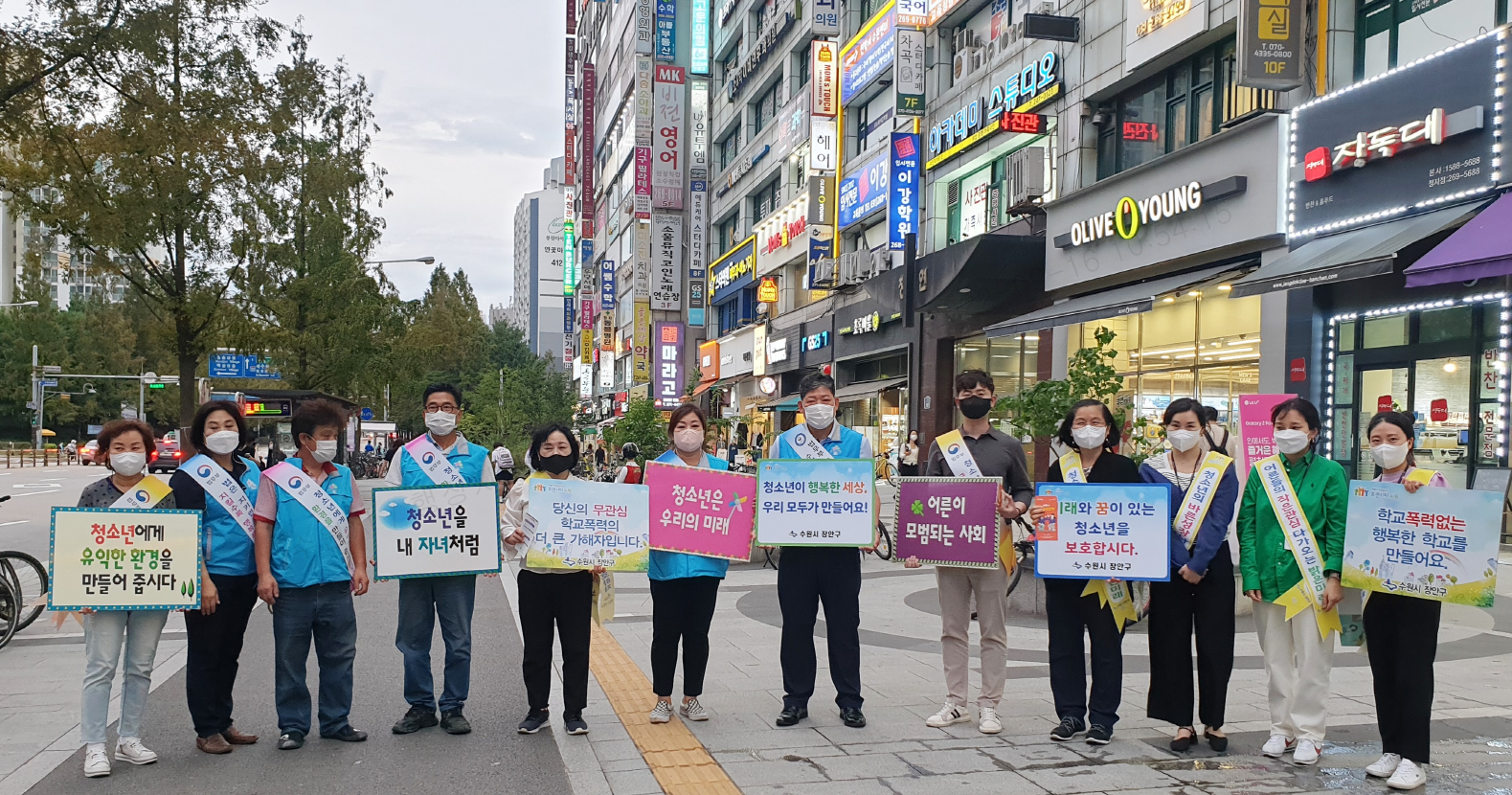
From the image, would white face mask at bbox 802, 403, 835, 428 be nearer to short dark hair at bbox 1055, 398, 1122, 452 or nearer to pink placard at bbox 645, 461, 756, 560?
pink placard at bbox 645, 461, 756, 560

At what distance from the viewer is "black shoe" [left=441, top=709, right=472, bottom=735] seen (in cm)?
619

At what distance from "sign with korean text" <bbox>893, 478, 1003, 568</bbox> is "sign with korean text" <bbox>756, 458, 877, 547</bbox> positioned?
9.2 inches

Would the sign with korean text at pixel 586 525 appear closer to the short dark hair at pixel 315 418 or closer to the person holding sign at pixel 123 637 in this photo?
the short dark hair at pixel 315 418

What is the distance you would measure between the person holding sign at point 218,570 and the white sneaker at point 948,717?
3.65m

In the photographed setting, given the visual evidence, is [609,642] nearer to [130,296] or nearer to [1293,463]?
[1293,463]

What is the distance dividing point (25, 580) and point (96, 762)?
6.04 metres

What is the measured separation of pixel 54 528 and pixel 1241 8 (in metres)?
14.8

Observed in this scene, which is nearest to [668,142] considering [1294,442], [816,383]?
[816,383]

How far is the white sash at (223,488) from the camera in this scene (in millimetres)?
5836

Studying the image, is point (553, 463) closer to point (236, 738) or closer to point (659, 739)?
point (659, 739)

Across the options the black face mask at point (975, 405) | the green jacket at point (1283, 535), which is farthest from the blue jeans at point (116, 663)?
the green jacket at point (1283, 535)

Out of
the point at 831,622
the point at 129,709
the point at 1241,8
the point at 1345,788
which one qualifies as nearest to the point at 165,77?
the point at 129,709

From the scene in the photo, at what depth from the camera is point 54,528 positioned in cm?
568

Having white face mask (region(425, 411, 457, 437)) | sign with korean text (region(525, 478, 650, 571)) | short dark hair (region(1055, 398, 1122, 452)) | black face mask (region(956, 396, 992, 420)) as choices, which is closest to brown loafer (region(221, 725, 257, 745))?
sign with korean text (region(525, 478, 650, 571))
